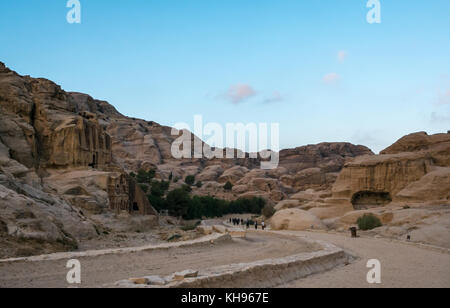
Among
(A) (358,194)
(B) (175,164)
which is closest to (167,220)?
(A) (358,194)

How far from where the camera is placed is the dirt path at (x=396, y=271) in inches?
418

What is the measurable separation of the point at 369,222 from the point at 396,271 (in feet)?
61.3

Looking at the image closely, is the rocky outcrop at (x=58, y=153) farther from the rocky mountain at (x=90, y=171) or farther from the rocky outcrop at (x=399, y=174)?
the rocky outcrop at (x=399, y=174)

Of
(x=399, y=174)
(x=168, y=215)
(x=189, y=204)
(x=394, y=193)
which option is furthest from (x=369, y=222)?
(x=189, y=204)

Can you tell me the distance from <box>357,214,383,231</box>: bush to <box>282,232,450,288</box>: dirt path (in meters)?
10.9

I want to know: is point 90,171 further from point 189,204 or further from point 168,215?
point 189,204

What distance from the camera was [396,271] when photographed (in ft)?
42.5

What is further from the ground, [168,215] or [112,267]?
[112,267]

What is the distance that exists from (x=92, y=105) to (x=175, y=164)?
33423 mm

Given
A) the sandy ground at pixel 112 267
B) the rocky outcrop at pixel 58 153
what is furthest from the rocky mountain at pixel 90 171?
the sandy ground at pixel 112 267

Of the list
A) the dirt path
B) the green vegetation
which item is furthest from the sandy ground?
the green vegetation

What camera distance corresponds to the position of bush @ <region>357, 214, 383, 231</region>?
100 ft

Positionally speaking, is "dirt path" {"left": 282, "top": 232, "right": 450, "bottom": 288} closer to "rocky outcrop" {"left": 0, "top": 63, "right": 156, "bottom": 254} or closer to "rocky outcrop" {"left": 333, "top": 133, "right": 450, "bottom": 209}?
"rocky outcrop" {"left": 333, "top": 133, "right": 450, "bottom": 209}
